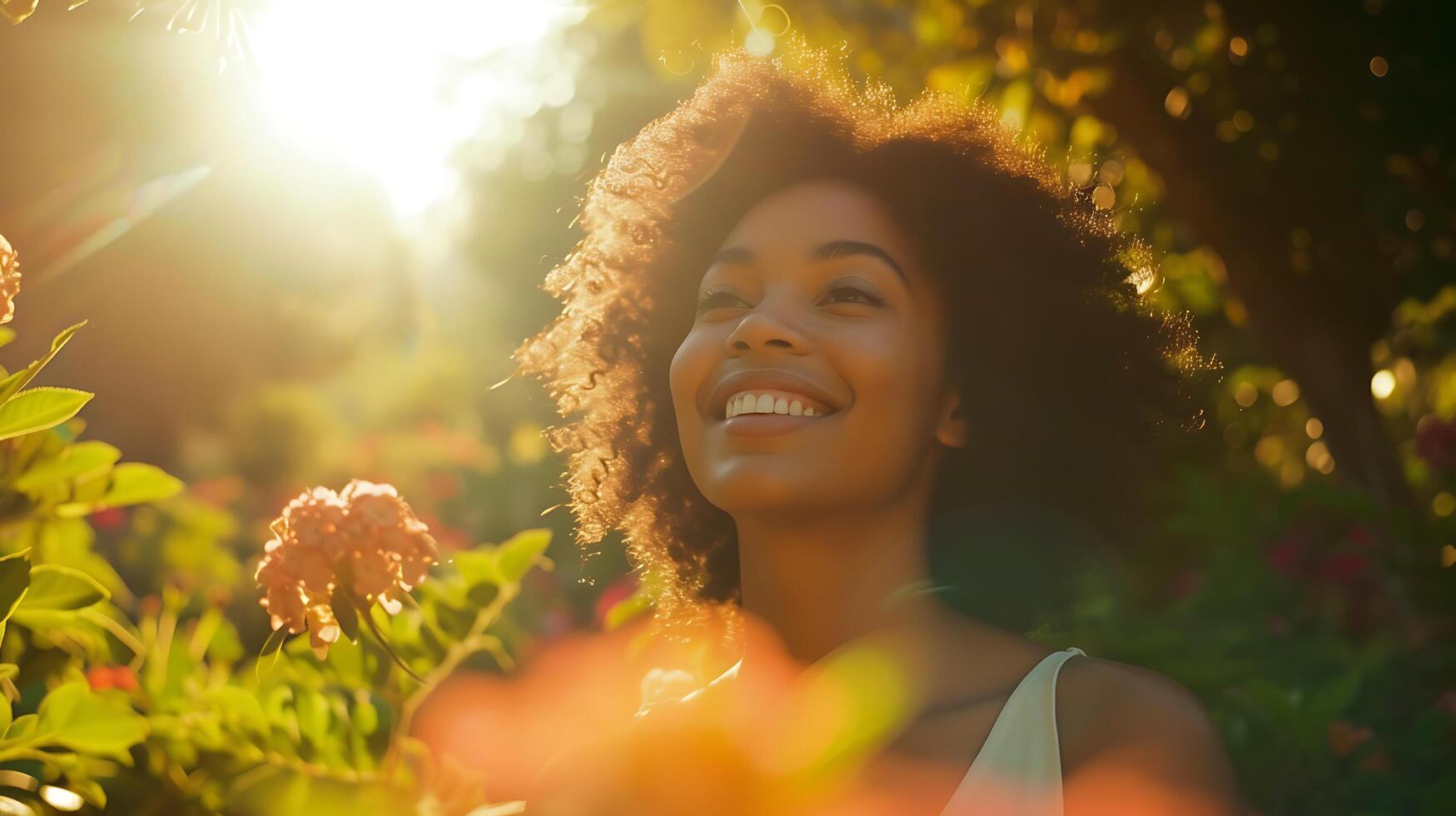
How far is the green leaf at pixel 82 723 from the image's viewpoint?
5.22 ft

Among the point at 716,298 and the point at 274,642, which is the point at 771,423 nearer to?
the point at 716,298

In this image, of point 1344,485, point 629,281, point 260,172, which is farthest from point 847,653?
point 260,172

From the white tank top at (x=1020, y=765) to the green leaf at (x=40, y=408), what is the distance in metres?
1.23

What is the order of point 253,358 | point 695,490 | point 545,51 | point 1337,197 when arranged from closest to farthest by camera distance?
point 695,490 < point 1337,197 < point 545,51 < point 253,358

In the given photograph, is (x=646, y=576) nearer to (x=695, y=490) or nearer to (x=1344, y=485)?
(x=695, y=490)

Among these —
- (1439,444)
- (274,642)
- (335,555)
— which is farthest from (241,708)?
(1439,444)

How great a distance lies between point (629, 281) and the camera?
2.69m

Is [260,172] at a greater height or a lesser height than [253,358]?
lesser

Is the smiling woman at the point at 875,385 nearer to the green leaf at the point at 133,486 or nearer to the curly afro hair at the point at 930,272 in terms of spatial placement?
the curly afro hair at the point at 930,272

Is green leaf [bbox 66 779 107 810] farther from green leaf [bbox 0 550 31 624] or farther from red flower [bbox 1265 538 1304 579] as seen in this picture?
red flower [bbox 1265 538 1304 579]

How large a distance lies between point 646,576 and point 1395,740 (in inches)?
63.3

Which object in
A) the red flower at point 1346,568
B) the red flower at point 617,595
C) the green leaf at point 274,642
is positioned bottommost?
the green leaf at point 274,642

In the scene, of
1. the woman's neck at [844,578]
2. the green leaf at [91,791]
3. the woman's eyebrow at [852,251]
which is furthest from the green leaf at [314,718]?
the woman's eyebrow at [852,251]

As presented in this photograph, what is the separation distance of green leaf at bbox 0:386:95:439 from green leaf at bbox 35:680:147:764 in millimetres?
356
